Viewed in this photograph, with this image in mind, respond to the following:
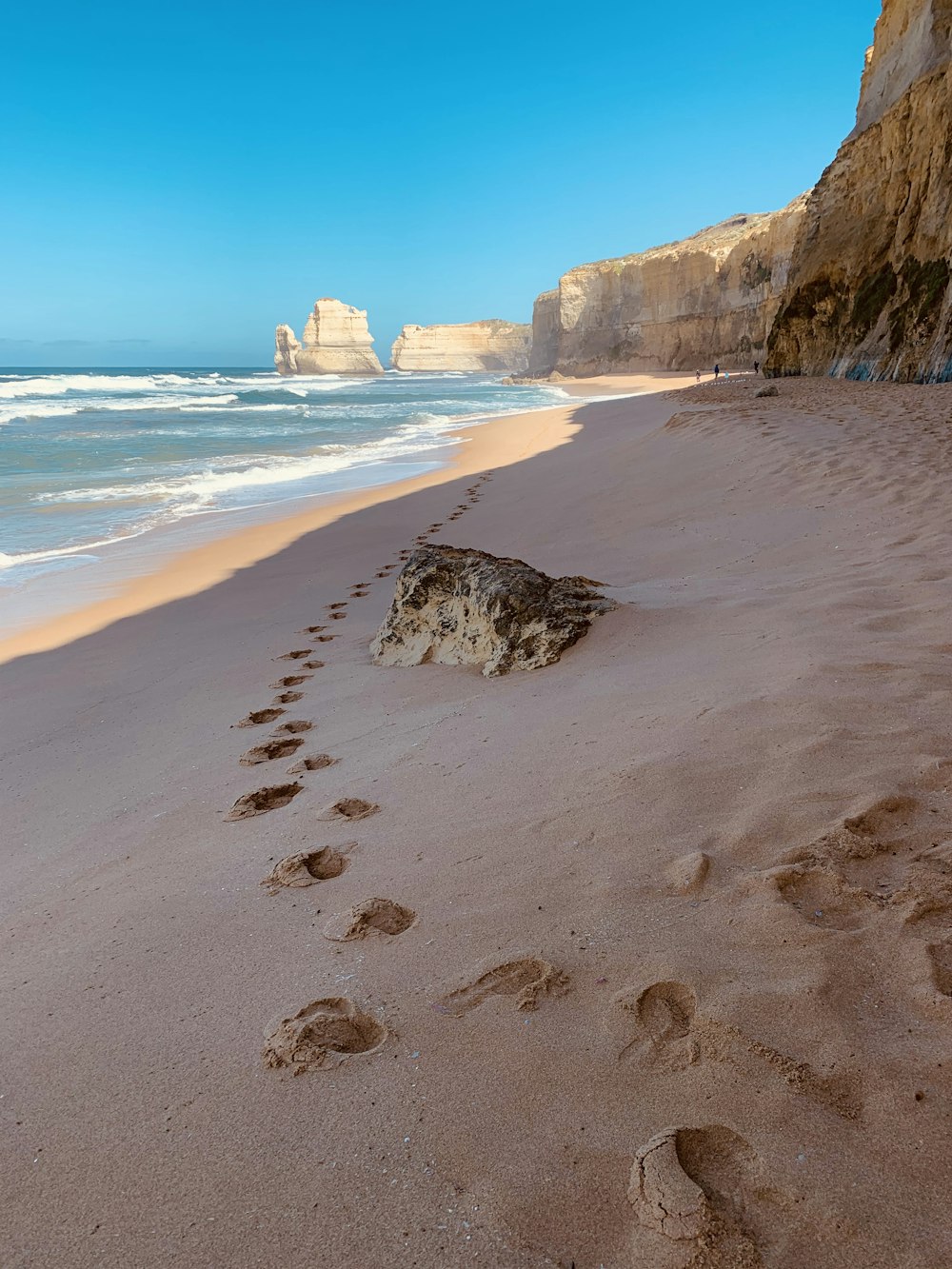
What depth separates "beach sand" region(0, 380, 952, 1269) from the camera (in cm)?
116

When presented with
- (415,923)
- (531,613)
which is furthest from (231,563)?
(415,923)

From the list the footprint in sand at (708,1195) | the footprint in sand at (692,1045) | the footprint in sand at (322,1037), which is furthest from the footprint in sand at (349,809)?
the footprint in sand at (708,1195)

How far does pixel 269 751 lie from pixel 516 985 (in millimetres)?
1936

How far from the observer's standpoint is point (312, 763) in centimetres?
302

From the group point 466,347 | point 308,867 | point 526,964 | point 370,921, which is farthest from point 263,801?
point 466,347

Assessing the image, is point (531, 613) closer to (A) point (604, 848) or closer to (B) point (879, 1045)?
(A) point (604, 848)

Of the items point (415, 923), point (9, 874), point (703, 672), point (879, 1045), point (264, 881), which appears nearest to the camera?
point (879, 1045)

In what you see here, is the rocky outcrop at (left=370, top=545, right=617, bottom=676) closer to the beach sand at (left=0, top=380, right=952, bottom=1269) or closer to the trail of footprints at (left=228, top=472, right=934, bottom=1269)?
the beach sand at (left=0, top=380, right=952, bottom=1269)

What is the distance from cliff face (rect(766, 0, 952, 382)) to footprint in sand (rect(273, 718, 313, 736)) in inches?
544

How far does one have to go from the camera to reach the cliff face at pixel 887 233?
14.0 metres

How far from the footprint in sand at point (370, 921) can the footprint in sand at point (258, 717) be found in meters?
1.90

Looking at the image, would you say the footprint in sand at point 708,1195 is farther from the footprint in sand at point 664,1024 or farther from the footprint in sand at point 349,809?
the footprint in sand at point 349,809

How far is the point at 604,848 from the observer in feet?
6.54

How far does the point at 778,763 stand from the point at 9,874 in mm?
2658
